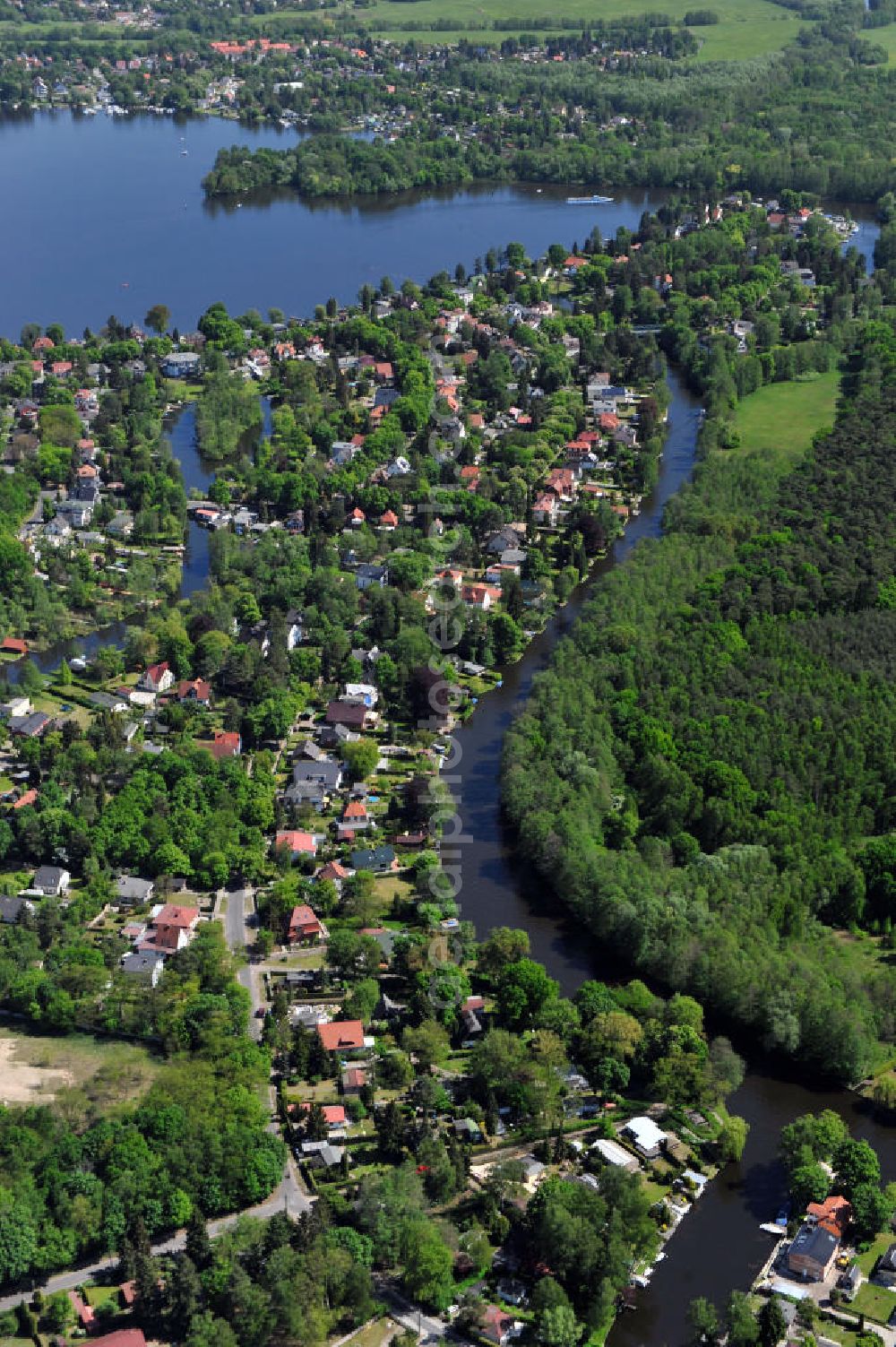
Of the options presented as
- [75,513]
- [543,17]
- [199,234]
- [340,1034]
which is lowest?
[340,1034]

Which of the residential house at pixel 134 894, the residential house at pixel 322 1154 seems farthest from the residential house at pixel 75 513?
the residential house at pixel 322 1154

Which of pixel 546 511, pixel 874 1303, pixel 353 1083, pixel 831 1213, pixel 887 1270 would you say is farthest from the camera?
pixel 546 511

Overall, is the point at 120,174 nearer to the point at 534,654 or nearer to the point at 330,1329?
the point at 534,654

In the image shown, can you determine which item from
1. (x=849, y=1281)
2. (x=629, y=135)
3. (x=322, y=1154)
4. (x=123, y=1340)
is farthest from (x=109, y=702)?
(x=629, y=135)

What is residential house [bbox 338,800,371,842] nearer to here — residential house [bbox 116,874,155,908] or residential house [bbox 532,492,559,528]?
residential house [bbox 116,874,155,908]

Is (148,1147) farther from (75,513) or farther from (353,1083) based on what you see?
(75,513)
